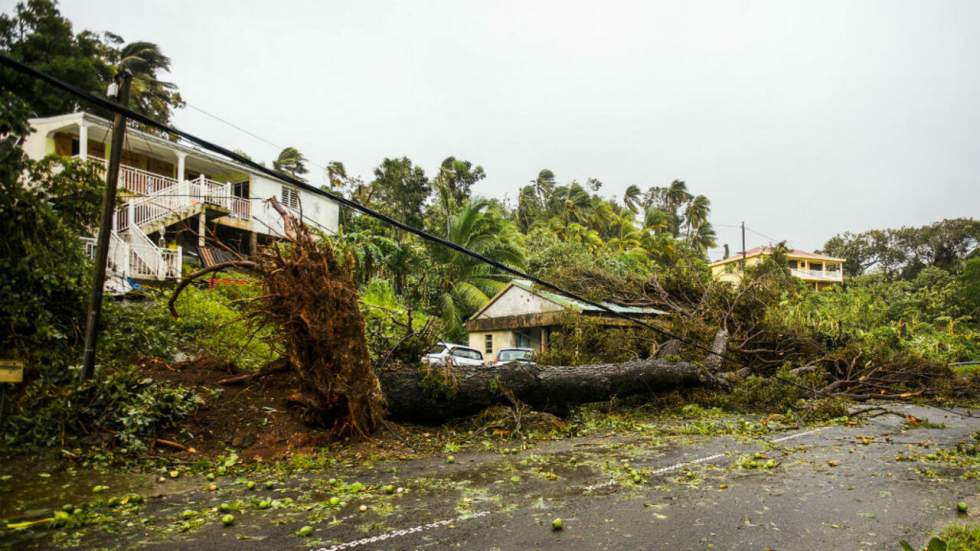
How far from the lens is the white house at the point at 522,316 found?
62.9ft

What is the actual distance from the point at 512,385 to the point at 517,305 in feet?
44.0

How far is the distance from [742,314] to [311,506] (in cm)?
1281

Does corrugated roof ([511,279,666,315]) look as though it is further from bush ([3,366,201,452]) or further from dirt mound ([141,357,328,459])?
bush ([3,366,201,452])

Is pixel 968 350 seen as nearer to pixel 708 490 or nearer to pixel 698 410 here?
pixel 698 410

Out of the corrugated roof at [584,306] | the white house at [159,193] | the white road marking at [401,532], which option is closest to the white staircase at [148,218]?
the white house at [159,193]

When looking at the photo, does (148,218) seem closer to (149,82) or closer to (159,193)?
(159,193)

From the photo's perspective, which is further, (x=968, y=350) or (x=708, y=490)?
(x=968, y=350)

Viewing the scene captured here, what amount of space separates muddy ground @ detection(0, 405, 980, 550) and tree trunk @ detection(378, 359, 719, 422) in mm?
1055

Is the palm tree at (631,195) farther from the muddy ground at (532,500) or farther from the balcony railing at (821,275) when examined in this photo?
the muddy ground at (532,500)

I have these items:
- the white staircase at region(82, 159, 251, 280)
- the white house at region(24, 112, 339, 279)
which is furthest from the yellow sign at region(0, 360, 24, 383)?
the white house at region(24, 112, 339, 279)

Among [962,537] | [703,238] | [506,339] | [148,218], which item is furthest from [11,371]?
[703,238]

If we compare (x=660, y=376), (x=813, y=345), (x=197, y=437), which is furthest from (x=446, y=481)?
(x=813, y=345)

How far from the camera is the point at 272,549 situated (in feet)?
12.8

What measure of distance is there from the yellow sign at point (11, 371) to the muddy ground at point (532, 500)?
1204 mm
